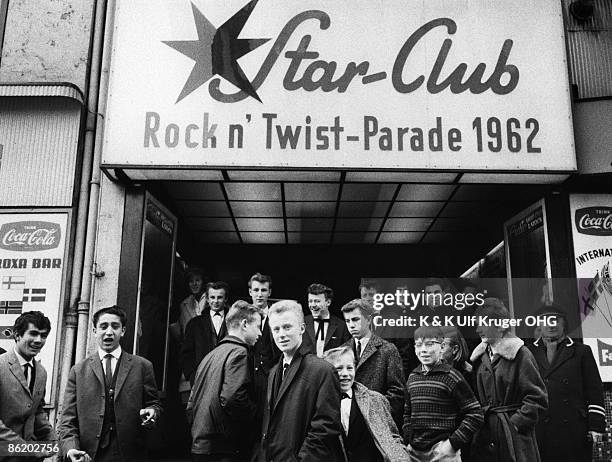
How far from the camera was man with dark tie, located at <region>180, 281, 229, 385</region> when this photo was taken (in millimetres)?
7266

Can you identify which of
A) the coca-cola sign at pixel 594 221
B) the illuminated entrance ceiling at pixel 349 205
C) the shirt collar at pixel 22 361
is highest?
the illuminated entrance ceiling at pixel 349 205

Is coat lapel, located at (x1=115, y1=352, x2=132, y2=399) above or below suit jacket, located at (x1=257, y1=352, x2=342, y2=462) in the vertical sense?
above

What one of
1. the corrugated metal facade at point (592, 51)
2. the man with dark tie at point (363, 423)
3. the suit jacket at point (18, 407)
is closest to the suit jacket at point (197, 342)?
the suit jacket at point (18, 407)

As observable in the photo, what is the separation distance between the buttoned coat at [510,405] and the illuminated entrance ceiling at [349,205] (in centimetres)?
224

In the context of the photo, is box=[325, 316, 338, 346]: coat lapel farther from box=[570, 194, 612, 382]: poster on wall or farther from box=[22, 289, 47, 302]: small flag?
box=[22, 289, 47, 302]: small flag

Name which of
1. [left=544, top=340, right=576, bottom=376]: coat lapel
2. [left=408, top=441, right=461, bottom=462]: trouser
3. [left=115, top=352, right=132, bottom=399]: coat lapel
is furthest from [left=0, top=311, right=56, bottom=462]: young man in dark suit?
[left=544, top=340, right=576, bottom=376]: coat lapel

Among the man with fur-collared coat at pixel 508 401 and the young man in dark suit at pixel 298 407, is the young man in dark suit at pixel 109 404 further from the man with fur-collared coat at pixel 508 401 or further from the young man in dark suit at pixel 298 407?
the man with fur-collared coat at pixel 508 401

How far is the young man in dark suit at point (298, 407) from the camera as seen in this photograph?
4461mm

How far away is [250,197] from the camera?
8.83 metres

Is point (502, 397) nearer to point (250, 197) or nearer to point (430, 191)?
point (430, 191)

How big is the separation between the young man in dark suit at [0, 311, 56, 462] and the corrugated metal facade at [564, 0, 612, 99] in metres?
7.05

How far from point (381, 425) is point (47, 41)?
6.30 m

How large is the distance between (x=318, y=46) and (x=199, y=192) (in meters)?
2.47
